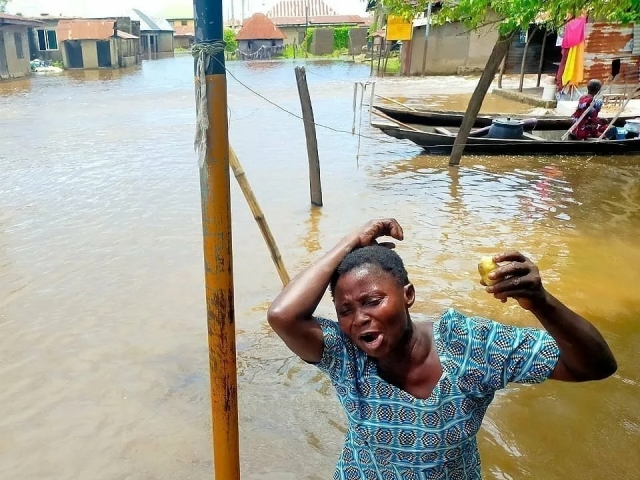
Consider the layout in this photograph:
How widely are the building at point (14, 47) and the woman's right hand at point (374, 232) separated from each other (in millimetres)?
30481

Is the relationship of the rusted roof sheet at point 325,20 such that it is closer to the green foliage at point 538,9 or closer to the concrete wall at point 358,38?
the concrete wall at point 358,38

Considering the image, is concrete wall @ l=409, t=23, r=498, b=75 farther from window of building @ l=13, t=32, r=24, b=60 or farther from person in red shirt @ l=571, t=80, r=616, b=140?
window of building @ l=13, t=32, r=24, b=60

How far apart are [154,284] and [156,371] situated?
164 cm

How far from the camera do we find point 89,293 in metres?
5.41

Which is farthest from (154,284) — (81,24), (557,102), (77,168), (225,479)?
(81,24)

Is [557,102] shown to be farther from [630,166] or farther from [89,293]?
[89,293]

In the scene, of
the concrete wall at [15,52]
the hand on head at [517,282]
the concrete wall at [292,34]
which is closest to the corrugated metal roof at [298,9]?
the concrete wall at [292,34]

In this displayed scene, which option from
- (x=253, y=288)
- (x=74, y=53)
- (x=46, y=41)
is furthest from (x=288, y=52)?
(x=253, y=288)

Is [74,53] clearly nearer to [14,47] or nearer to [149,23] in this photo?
[14,47]

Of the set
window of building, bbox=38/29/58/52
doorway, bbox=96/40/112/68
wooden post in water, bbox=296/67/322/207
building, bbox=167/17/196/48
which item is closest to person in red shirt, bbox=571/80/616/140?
wooden post in water, bbox=296/67/322/207

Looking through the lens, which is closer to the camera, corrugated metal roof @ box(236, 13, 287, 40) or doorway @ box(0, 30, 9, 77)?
doorway @ box(0, 30, 9, 77)

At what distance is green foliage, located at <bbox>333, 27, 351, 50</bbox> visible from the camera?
4984cm

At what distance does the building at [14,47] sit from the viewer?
1089 inches

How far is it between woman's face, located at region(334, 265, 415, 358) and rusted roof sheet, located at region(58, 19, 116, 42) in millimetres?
39684
